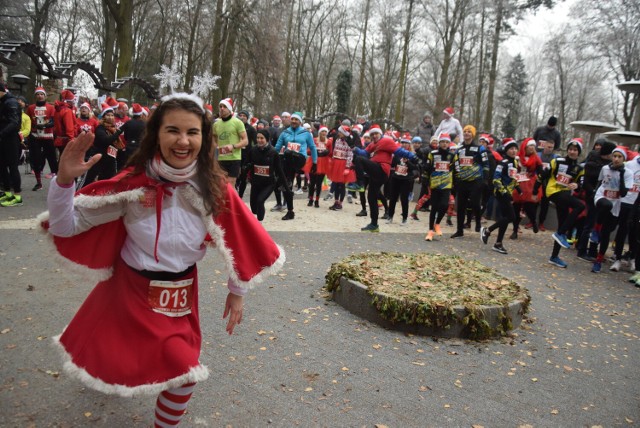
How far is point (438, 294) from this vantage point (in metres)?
5.36

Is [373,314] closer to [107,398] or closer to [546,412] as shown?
[546,412]

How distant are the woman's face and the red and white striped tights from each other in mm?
1123

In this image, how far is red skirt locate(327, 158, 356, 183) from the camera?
1353cm

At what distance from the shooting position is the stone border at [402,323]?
4992mm

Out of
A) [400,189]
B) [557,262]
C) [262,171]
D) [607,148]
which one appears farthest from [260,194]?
[607,148]

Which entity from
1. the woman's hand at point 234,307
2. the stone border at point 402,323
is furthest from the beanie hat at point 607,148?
the woman's hand at point 234,307

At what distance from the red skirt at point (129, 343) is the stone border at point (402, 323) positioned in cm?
300

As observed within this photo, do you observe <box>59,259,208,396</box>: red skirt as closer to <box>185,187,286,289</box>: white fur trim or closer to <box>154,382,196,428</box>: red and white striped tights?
<box>154,382,196,428</box>: red and white striped tights

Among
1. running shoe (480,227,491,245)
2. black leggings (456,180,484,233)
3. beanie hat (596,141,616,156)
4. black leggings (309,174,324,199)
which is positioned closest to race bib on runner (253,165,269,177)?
black leggings (456,180,484,233)

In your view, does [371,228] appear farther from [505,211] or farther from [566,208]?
[566,208]

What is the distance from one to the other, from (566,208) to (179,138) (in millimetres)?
8895

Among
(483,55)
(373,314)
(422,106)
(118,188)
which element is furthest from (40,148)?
(422,106)

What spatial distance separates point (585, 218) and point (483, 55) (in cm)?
2948

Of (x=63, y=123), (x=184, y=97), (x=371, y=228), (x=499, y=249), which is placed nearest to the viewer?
(x=184, y=97)
